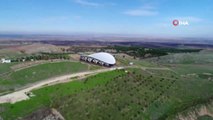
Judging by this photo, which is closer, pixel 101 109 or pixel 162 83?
pixel 101 109

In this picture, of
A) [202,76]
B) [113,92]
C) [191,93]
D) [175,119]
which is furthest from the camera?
[202,76]

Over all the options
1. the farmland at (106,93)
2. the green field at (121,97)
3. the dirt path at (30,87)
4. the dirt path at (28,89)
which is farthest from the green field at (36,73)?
the green field at (121,97)

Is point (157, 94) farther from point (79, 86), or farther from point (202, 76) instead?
point (202, 76)

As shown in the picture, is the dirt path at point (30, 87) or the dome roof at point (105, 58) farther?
the dome roof at point (105, 58)

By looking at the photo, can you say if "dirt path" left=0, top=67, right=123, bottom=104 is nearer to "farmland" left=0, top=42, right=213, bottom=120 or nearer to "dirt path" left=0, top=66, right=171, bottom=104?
"dirt path" left=0, top=66, right=171, bottom=104

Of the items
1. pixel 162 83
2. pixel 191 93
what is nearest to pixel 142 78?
pixel 162 83

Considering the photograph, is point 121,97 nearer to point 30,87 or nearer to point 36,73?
point 30,87

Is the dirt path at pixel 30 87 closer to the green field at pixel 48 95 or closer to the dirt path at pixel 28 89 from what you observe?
the dirt path at pixel 28 89

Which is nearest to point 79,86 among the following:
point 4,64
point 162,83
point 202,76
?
point 162,83

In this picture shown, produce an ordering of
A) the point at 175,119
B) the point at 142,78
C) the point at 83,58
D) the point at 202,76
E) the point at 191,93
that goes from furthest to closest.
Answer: the point at 83,58 → the point at 202,76 → the point at 142,78 → the point at 191,93 → the point at 175,119

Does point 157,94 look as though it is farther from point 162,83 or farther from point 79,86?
point 79,86
